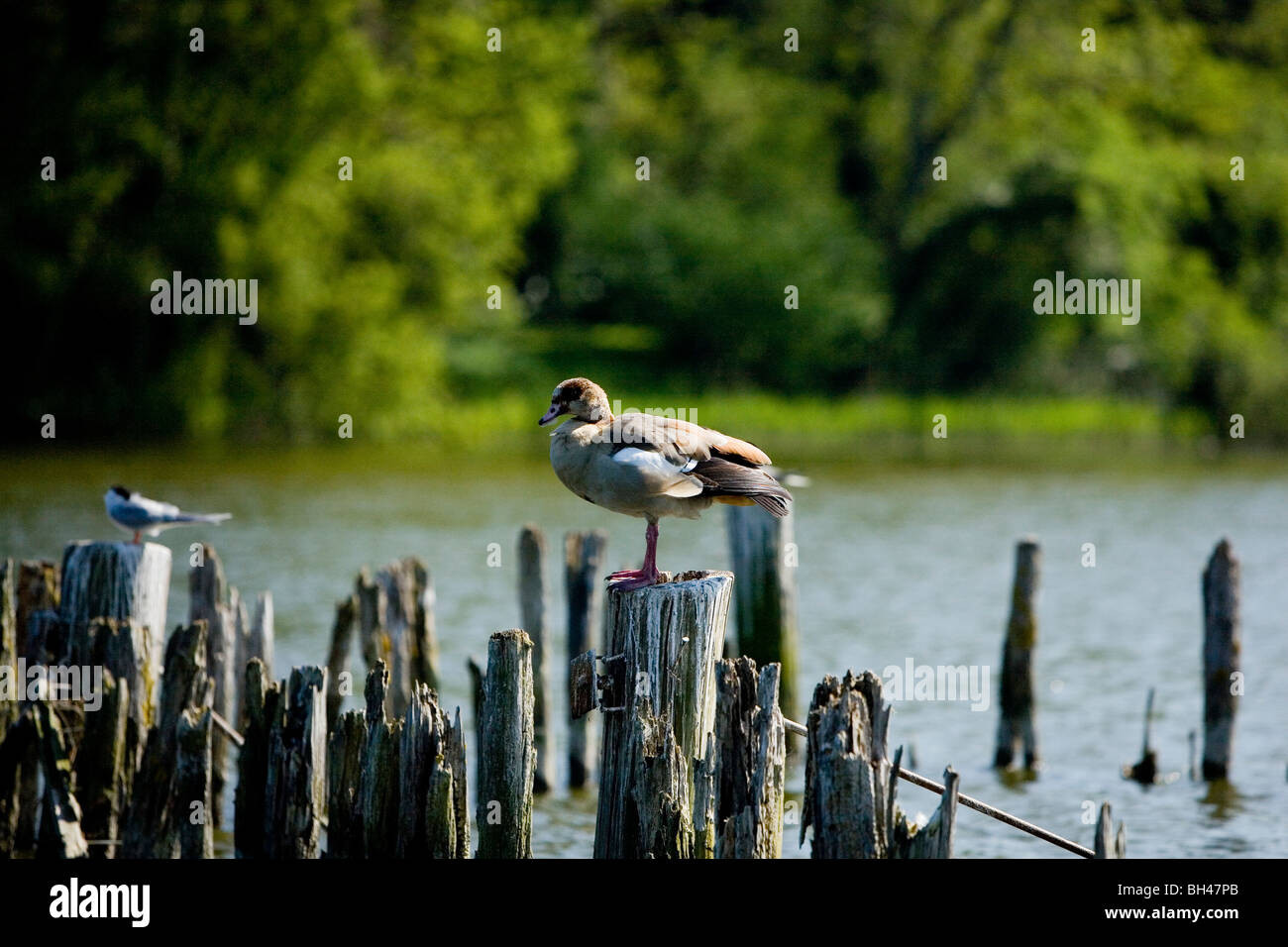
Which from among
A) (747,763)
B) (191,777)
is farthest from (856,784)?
(191,777)

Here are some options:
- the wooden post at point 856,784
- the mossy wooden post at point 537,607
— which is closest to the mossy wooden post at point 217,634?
the mossy wooden post at point 537,607

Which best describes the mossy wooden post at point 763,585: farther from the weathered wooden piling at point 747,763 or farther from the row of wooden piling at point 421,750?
the weathered wooden piling at point 747,763

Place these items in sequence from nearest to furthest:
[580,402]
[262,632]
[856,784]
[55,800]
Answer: [856,784]
[580,402]
[55,800]
[262,632]

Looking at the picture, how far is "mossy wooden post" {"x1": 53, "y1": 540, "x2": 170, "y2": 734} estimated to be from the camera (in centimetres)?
991

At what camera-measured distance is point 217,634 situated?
1181 centimetres

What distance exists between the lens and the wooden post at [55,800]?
916 centimetres

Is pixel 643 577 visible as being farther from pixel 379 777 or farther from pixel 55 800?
pixel 55 800

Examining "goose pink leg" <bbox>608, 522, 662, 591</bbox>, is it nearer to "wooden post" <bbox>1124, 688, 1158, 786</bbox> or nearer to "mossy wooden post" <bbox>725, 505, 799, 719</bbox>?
"mossy wooden post" <bbox>725, 505, 799, 719</bbox>

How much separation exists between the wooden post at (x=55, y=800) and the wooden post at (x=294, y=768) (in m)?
1.11

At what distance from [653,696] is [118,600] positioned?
3679 millimetres

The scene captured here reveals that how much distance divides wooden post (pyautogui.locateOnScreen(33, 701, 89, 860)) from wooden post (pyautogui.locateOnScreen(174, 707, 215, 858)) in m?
0.78

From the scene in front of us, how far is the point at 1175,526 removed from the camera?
1135 inches
